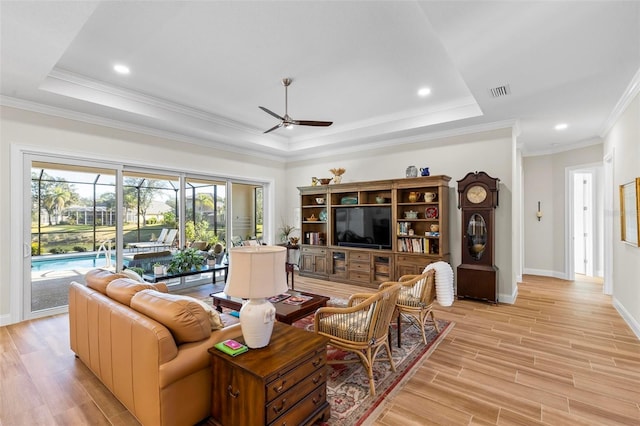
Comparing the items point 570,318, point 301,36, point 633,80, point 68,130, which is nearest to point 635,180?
point 633,80

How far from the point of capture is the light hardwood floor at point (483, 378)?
2141mm

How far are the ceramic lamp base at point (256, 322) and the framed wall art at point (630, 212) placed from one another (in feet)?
14.2

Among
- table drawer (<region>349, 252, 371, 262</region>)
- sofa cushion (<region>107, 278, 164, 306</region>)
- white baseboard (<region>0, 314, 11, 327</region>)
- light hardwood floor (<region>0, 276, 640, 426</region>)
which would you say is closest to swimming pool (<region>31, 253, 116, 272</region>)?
white baseboard (<region>0, 314, 11, 327</region>)

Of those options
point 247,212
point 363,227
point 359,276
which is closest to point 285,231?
point 247,212

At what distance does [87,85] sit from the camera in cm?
394

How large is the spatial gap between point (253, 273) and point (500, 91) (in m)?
3.71

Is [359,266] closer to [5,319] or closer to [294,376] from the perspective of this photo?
[294,376]

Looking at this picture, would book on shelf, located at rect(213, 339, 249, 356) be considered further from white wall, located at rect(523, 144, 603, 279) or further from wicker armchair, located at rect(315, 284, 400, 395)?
white wall, located at rect(523, 144, 603, 279)

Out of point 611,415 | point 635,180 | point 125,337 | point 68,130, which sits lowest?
point 611,415

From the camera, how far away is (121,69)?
3.69 m

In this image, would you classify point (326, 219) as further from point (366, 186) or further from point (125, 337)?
point (125, 337)

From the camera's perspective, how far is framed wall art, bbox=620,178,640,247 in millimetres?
3492

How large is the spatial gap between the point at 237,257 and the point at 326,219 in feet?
15.9

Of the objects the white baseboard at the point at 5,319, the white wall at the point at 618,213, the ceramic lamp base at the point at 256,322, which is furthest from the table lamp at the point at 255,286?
the white wall at the point at 618,213
